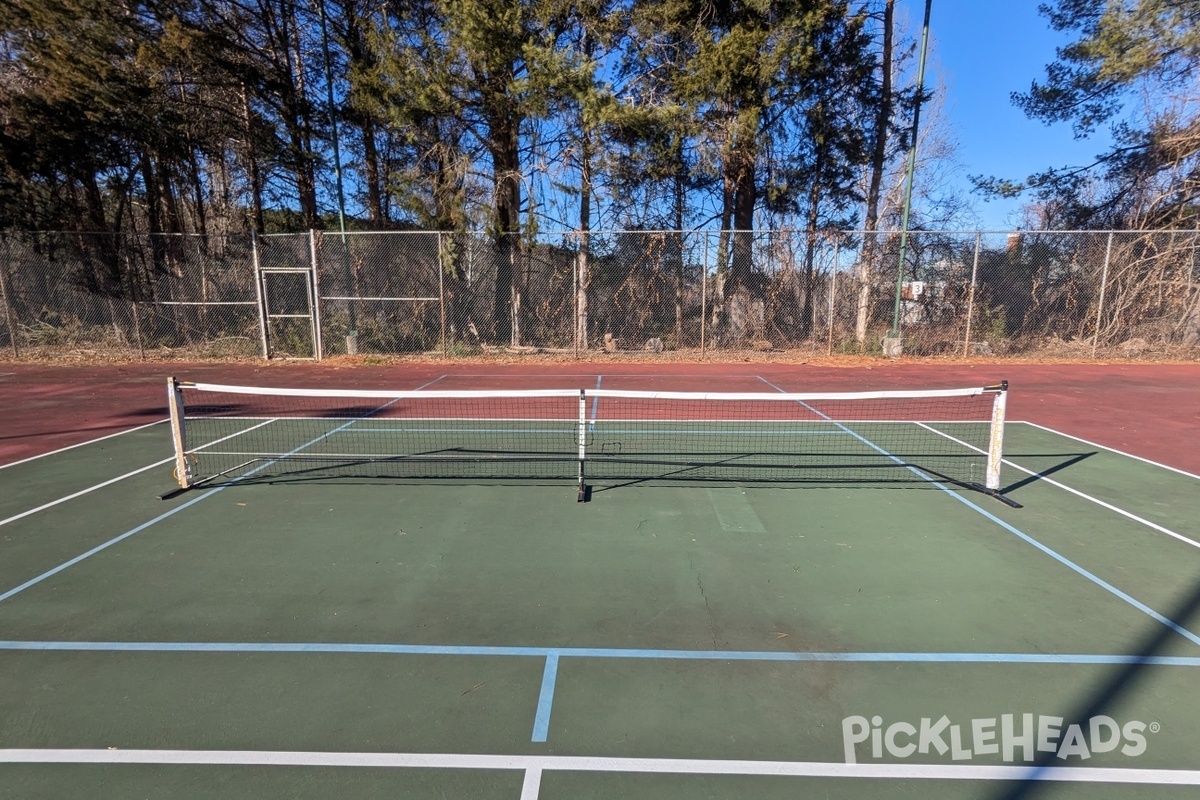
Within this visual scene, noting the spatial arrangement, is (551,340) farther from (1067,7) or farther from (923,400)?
(1067,7)

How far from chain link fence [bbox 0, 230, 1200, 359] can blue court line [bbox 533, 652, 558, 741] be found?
15.0 metres

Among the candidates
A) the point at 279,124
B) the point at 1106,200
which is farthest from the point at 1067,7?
the point at 279,124

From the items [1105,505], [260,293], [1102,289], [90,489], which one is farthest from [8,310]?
[1102,289]

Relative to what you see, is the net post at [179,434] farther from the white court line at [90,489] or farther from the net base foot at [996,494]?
the net base foot at [996,494]

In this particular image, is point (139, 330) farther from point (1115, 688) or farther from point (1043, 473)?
point (1115, 688)

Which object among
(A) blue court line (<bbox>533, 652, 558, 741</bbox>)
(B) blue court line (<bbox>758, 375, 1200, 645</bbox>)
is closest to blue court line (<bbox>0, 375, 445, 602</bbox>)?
(A) blue court line (<bbox>533, 652, 558, 741</bbox>)

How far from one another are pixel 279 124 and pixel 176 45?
13.4 feet

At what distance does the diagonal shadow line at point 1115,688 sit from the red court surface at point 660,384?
A: 182 inches

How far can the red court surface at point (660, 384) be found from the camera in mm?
9195

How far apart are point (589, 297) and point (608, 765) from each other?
16.7 m

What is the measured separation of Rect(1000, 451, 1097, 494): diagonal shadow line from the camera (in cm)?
666

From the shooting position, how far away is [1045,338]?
60.7ft

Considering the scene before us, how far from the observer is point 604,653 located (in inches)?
143

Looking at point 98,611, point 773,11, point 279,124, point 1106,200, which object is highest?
point 773,11
